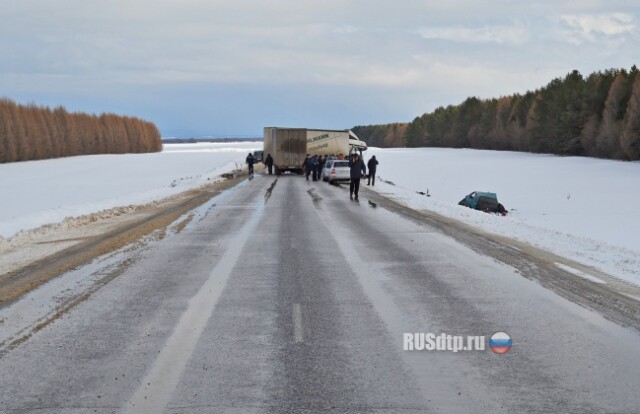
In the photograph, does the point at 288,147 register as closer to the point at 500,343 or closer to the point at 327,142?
the point at 327,142

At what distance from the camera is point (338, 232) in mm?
16422

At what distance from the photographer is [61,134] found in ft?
440

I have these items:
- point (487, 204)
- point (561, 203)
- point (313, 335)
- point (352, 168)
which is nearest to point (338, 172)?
point (487, 204)

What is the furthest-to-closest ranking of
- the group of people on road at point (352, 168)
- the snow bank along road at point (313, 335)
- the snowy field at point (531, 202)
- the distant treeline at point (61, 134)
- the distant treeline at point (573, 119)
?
the distant treeline at point (61, 134) → the distant treeline at point (573, 119) → the group of people on road at point (352, 168) → the snowy field at point (531, 202) → the snow bank along road at point (313, 335)

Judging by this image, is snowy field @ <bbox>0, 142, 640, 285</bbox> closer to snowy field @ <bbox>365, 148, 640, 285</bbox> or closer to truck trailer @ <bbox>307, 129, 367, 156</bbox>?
snowy field @ <bbox>365, 148, 640, 285</bbox>

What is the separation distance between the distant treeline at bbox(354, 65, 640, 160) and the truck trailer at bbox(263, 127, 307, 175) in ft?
151

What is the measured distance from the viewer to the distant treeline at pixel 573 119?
269 ft

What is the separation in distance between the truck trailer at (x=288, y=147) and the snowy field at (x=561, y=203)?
8201 mm

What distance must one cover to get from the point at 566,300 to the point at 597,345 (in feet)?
7.15

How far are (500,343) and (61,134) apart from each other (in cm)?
13954

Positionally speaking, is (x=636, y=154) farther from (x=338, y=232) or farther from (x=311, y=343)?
(x=311, y=343)

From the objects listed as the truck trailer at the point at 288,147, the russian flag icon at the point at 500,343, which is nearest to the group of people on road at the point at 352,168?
the truck trailer at the point at 288,147

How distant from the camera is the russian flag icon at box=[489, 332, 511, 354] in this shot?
21.5ft

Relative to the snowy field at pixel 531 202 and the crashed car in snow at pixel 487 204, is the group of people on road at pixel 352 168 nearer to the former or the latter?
the snowy field at pixel 531 202
